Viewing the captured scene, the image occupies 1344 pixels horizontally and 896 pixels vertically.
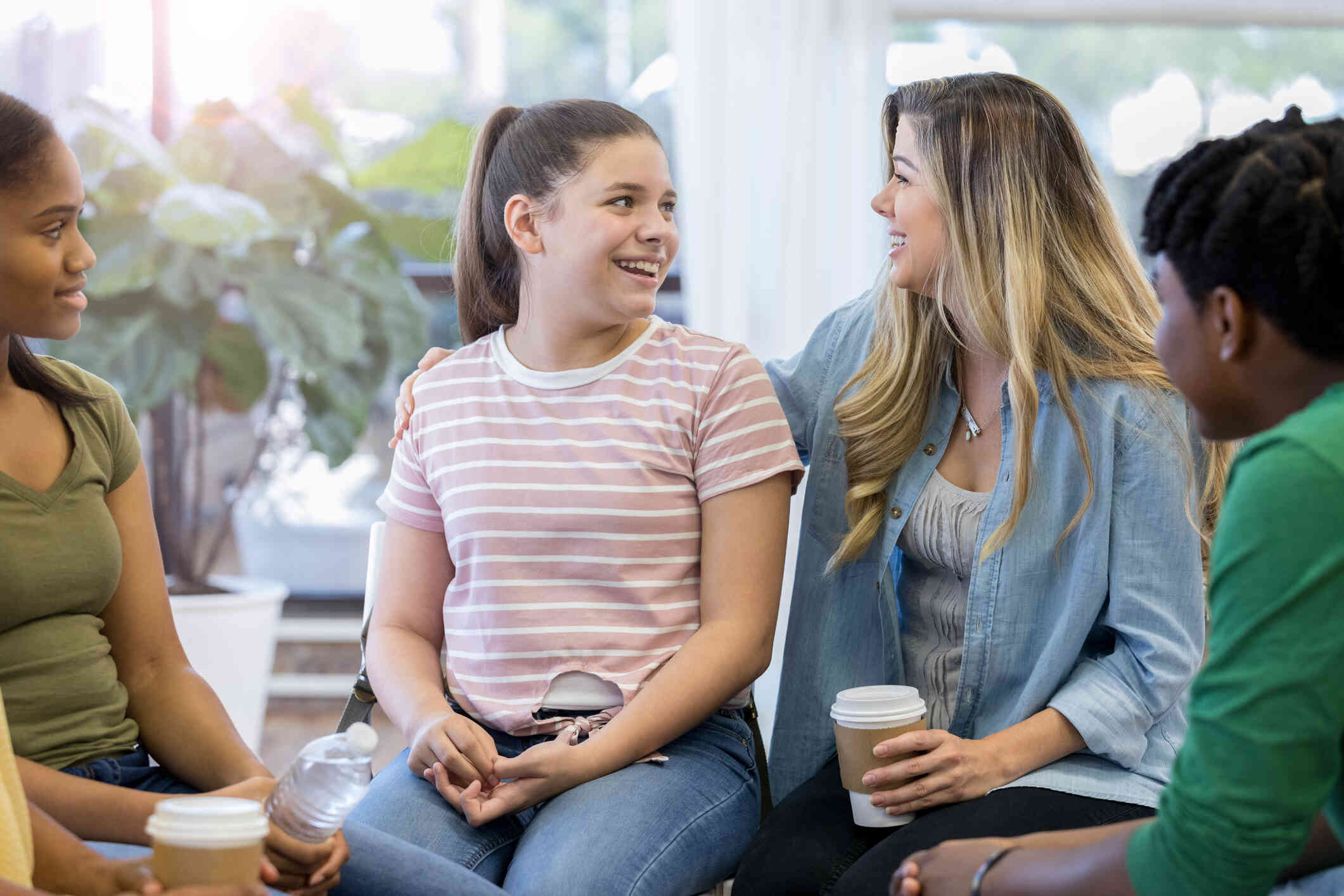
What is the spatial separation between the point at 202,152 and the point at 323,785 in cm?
210

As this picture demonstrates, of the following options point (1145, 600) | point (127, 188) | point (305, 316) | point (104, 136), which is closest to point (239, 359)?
point (305, 316)

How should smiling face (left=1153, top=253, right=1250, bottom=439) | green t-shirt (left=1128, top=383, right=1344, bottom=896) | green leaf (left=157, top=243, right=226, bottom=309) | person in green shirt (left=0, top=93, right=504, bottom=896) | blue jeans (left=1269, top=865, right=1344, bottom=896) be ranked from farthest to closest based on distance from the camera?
green leaf (left=157, top=243, right=226, bottom=309) → person in green shirt (left=0, top=93, right=504, bottom=896) → blue jeans (left=1269, top=865, right=1344, bottom=896) → smiling face (left=1153, top=253, right=1250, bottom=439) → green t-shirt (left=1128, top=383, right=1344, bottom=896)

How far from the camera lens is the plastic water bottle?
3.08 feet

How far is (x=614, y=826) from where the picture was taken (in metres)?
1.18

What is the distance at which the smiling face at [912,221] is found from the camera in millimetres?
1403

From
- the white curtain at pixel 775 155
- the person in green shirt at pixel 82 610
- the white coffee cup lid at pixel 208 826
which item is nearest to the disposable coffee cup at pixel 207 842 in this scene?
the white coffee cup lid at pixel 208 826

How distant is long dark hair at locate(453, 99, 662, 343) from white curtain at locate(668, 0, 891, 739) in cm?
132

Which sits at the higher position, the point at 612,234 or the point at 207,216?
the point at 612,234

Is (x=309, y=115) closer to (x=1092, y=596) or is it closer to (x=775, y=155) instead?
(x=775, y=155)

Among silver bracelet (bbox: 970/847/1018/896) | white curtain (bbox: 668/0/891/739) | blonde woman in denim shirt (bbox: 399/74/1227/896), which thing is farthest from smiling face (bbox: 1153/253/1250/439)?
white curtain (bbox: 668/0/891/739)

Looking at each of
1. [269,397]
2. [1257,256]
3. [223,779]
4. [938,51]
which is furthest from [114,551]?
[938,51]

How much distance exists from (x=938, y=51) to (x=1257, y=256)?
2448mm

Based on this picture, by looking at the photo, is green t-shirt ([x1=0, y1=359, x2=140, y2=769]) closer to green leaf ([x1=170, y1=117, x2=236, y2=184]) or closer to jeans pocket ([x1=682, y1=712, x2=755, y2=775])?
jeans pocket ([x1=682, y1=712, x2=755, y2=775])

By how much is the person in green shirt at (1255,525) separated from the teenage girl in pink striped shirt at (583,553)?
44cm
